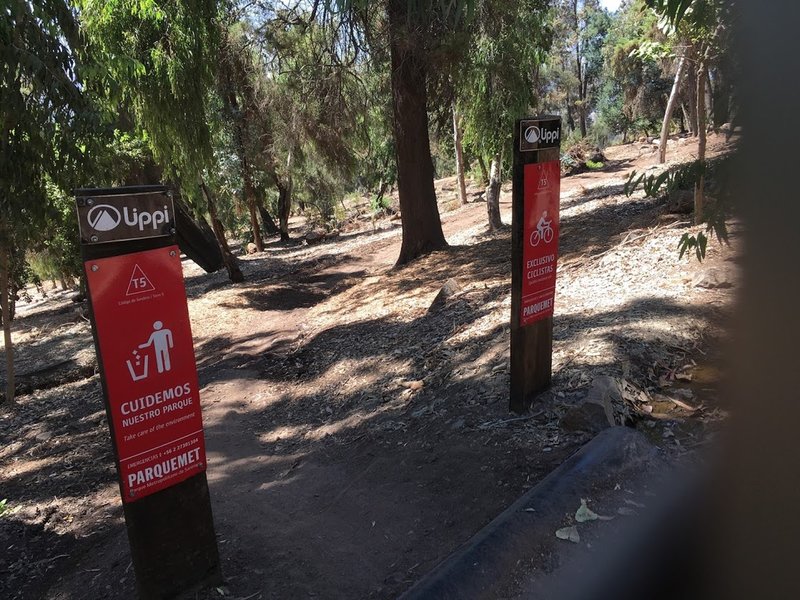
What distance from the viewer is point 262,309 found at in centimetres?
1427

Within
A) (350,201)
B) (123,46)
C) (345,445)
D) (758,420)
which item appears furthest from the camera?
(350,201)

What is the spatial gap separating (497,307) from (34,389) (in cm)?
941

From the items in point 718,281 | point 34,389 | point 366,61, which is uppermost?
point 366,61

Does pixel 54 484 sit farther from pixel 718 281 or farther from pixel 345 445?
pixel 718 281

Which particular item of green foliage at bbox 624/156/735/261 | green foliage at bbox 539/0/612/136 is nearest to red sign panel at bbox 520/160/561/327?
green foliage at bbox 624/156/735/261

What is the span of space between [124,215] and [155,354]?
0.66 m

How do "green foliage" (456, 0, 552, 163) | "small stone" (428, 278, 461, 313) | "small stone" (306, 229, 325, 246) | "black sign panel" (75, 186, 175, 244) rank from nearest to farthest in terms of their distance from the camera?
"black sign panel" (75, 186, 175, 244) → "small stone" (428, 278, 461, 313) → "green foliage" (456, 0, 552, 163) → "small stone" (306, 229, 325, 246)

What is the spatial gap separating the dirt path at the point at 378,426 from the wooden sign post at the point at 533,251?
0.29m

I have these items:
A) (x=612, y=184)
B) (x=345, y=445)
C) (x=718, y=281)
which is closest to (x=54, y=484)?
(x=345, y=445)

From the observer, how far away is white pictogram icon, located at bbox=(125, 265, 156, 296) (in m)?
2.81

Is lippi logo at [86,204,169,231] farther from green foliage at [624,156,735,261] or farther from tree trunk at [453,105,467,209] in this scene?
tree trunk at [453,105,467,209]

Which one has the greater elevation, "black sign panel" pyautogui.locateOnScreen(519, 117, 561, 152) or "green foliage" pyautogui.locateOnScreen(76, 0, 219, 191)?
"green foliage" pyautogui.locateOnScreen(76, 0, 219, 191)

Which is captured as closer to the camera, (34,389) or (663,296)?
(663,296)

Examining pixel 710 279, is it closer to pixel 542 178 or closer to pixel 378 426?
pixel 542 178
